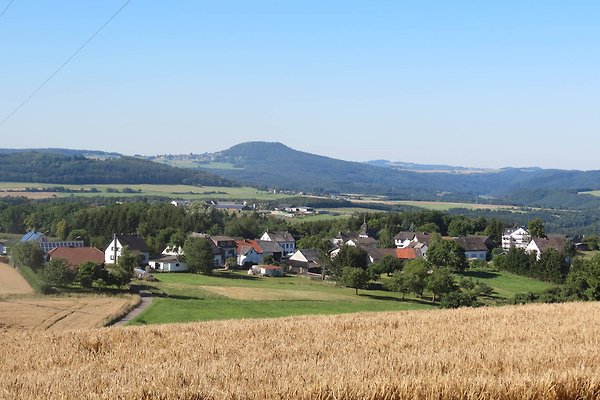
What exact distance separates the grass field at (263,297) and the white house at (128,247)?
838cm

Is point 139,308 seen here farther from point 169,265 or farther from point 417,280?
point 169,265

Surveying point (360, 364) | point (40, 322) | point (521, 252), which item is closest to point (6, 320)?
point (40, 322)

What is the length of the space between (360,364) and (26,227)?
107059 millimetres

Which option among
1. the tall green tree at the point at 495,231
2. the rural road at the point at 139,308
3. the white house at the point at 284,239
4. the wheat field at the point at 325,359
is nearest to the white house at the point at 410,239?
the tall green tree at the point at 495,231

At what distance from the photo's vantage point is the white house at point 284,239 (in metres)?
98.3

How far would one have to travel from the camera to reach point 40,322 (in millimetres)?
37375

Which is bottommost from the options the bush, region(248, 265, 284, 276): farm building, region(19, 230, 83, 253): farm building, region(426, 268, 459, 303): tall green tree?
region(248, 265, 284, 276): farm building

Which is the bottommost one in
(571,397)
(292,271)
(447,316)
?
(292,271)

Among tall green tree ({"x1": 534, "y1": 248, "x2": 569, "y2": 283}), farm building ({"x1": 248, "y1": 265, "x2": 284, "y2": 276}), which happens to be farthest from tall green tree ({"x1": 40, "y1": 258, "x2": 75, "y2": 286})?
tall green tree ({"x1": 534, "y1": 248, "x2": 569, "y2": 283})

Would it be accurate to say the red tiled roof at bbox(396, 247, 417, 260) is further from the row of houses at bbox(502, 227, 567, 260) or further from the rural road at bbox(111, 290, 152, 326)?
the rural road at bbox(111, 290, 152, 326)

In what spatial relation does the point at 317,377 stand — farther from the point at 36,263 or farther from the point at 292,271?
the point at 292,271

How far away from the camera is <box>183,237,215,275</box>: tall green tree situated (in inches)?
2847

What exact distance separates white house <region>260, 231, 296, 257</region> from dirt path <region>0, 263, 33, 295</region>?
38612 mm

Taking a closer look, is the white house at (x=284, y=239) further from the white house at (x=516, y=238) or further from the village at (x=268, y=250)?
the white house at (x=516, y=238)
